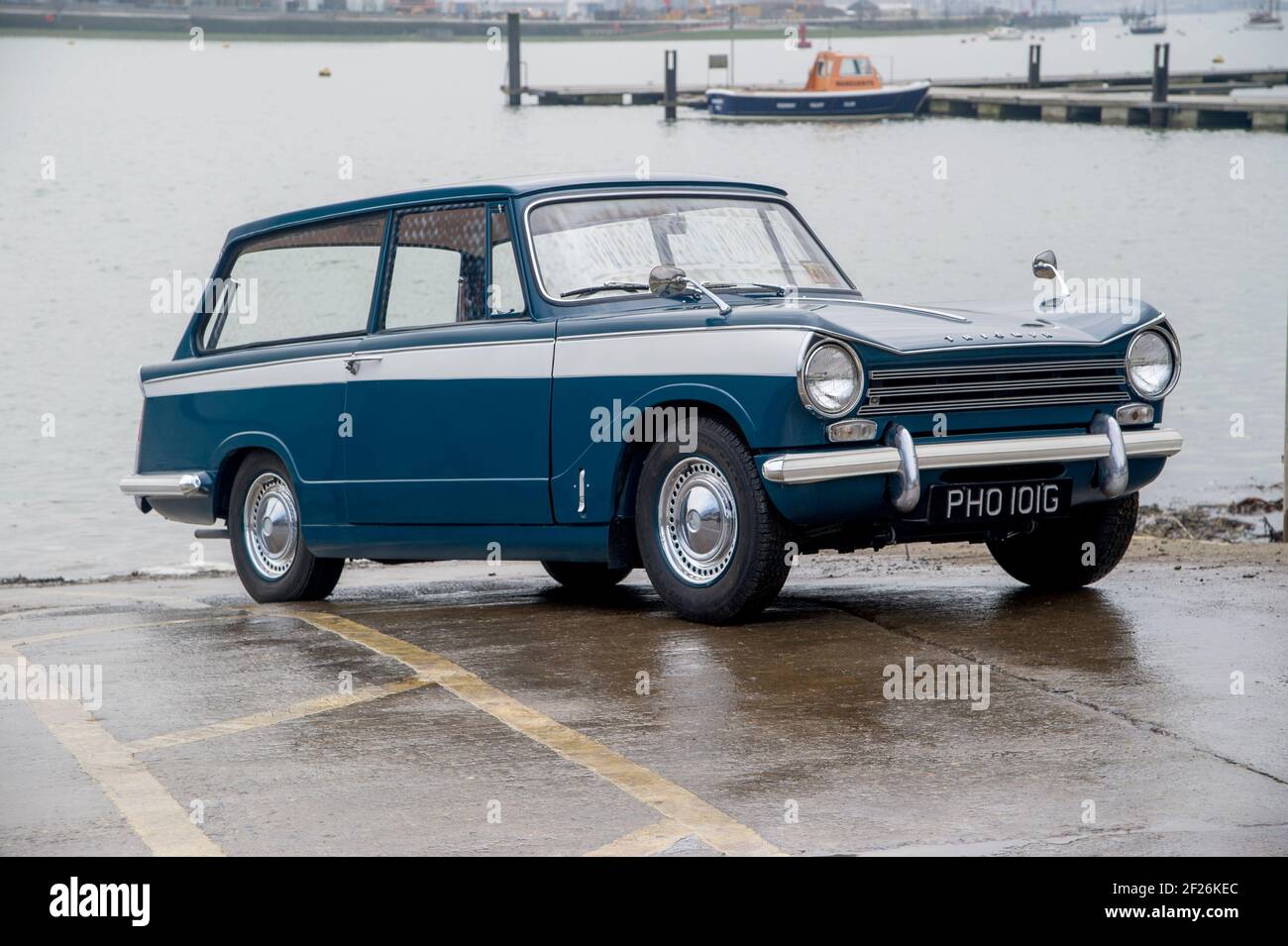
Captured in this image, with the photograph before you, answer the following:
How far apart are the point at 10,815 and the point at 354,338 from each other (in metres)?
4.07

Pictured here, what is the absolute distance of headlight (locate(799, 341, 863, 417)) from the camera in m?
7.19

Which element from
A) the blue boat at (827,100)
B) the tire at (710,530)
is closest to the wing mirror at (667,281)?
the tire at (710,530)

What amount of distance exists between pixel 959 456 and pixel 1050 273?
1637mm

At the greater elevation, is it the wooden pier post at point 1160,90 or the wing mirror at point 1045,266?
the wooden pier post at point 1160,90

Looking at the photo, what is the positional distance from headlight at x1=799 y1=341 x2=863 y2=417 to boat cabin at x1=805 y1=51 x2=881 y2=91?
74.0 m

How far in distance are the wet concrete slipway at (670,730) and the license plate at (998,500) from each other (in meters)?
0.45

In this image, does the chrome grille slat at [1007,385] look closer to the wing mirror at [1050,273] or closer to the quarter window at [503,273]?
the wing mirror at [1050,273]

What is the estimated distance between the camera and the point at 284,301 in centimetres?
993

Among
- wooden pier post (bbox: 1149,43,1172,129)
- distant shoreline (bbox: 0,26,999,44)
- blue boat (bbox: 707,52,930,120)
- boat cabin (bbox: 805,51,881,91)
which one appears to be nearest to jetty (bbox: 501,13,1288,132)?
wooden pier post (bbox: 1149,43,1172,129)

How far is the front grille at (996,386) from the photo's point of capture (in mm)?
7328

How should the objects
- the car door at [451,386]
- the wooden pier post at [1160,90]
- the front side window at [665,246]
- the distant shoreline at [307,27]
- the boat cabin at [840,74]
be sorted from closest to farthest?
the car door at [451,386] → the front side window at [665,246] → the wooden pier post at [1160,90] → the boat cabin at [840,74] → the distant shoreline at [307,27]

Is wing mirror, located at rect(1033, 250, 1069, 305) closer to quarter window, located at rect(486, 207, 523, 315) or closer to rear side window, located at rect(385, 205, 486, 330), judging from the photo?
quarter window, located at rect(486, 207, 523, 315)

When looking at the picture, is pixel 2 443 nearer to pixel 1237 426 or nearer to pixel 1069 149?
pixel 1237 426
